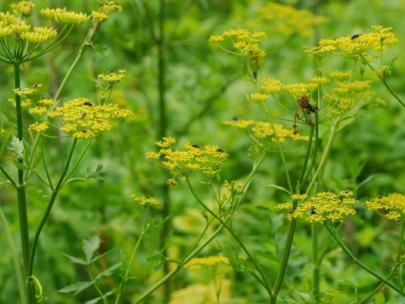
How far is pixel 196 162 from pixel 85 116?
1.63ft

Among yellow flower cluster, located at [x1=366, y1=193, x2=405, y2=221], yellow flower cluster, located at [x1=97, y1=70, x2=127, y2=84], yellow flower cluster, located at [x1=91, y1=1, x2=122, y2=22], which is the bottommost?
yellow flower cluster, located at [x1=366, y1=193, x2=405, y2=221]

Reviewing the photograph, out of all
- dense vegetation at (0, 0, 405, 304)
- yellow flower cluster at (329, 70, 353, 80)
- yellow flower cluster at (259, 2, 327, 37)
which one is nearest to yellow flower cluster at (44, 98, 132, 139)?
dense vegetation at (0, 0, 405, 304)

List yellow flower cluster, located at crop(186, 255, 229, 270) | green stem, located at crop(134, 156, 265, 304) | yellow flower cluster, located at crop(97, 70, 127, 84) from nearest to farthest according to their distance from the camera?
yellow flower cluster, located at crop(97, 70, 127, 84), green stem, located at crop(134, 156, 265, 304), yellow flower cluster, located at crop(186, 255, 229, 270)

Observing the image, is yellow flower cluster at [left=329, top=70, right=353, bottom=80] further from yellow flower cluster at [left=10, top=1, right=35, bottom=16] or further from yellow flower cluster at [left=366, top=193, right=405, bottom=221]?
yellow flower cluster at [left=10, top=1, right=35, bottom=16]

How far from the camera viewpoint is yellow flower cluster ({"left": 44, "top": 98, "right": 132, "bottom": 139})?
1849mm

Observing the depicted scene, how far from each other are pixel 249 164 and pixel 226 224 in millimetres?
3313

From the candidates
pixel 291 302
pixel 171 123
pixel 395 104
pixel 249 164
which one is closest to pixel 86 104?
pixel 291 302

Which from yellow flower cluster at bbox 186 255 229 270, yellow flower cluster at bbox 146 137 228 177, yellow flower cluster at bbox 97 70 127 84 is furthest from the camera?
yellow flower cluster at bbox 186 255 229 270

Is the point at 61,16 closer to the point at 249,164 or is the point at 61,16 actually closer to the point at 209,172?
the point at 209,172

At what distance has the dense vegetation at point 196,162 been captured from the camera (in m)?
1.97

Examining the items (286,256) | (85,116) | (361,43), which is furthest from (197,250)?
(361,43)

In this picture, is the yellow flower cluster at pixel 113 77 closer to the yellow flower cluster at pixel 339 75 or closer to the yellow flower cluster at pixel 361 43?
the yellow flower cluster at pixel 361 43

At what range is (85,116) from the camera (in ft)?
6.21

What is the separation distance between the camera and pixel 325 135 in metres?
2.55
